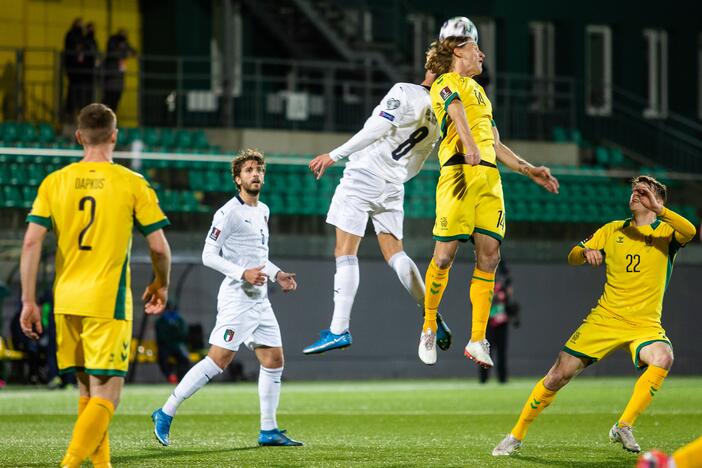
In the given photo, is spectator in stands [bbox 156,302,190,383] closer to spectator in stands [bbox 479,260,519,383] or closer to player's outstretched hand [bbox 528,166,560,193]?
spectator in stands [bbox 479,260,519,383]

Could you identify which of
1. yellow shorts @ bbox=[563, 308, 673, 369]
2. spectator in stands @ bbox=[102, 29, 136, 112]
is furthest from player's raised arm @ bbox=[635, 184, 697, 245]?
spectator in stands @ bbox=[102, 29, 136, 112]

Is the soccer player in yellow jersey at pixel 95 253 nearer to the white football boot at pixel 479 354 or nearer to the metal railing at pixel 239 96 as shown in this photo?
the white football boot at pixel 479 354

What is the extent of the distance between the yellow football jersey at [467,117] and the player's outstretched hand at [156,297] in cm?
266

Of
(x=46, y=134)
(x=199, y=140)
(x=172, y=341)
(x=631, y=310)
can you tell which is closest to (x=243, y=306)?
(x=631, y=310)

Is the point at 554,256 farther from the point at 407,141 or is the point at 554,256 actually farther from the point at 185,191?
the point at 407,141

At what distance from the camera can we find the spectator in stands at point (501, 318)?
19.4 metres

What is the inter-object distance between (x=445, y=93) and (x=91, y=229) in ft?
9.44

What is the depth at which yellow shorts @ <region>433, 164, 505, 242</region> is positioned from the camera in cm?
891

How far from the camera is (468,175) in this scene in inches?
350

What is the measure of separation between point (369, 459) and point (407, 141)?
2.36 metres

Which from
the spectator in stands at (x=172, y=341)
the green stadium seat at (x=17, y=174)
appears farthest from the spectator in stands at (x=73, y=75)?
the spectator in stands at (x=172, y=341)

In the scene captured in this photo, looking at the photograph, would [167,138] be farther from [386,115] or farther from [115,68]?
[386,115]

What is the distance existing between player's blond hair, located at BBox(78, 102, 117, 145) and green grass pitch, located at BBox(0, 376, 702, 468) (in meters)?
2.54

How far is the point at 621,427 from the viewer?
9305 millimetres
